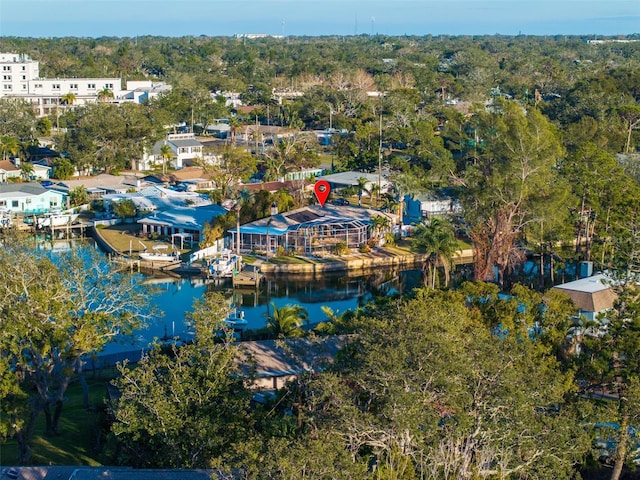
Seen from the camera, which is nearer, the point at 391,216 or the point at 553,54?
the point at 391,216

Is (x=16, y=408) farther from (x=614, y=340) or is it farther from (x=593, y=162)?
(x=593, y=162)

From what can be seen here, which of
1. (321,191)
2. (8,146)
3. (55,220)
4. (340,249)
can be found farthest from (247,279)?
(8,146)

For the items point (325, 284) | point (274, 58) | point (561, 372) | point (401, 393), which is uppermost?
point (274, 58)

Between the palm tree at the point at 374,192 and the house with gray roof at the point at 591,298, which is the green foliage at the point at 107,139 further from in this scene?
the house with gray roof at the point at 591,298

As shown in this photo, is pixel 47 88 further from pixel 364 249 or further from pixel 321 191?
pixel 364 249

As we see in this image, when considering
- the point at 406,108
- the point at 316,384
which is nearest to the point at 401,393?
the point at 316,384

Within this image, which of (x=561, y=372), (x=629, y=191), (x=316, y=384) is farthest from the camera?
(x=629, y=191)
